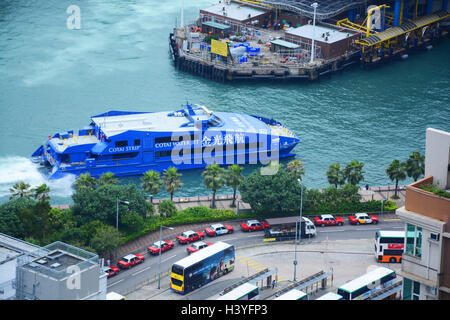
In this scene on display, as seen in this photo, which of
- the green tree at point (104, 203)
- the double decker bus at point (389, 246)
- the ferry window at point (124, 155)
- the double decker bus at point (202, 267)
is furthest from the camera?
the ferry window at point (124, 155)

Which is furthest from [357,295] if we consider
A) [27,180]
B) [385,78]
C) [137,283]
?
[385,78]

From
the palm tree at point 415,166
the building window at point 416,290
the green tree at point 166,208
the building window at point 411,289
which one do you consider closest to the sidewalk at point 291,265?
the green tree at point 166,208

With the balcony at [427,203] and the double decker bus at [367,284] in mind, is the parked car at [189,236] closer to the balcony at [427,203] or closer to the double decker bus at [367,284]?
the double decker bus at [367,284]

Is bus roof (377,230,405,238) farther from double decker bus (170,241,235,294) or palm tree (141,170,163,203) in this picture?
palm tree (141,170,163,203)

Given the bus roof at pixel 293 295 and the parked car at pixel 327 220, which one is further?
the parked car at pixel 327 220

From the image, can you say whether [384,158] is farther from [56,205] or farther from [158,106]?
[56,205]
